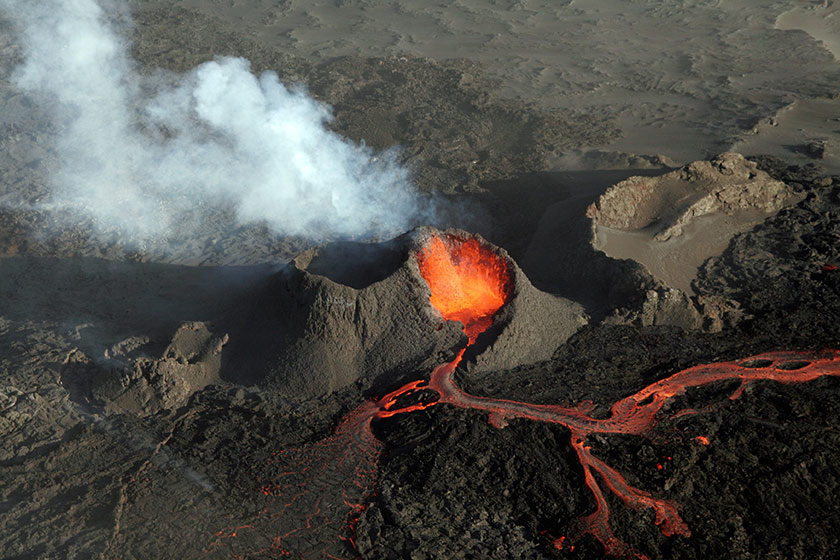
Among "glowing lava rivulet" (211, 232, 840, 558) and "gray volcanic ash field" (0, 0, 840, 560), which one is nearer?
"glowing lava rivulet" (211, 232, 840, 558)

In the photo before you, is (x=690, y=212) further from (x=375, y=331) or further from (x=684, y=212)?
(x=375, y=331)

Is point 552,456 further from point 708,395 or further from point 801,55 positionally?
point 801,55

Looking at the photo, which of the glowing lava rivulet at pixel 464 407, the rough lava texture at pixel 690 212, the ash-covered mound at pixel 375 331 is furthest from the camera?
the rough lava texture at pixel 690 212

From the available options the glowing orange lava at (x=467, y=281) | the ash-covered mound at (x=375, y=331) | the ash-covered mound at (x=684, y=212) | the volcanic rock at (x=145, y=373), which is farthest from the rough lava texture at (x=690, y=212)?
the volcanic rock at (x=145, y=373)

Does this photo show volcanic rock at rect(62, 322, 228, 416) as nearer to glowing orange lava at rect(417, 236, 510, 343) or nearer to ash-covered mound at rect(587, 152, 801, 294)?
glowing orange lava at rect(417, 236, 510, 343)

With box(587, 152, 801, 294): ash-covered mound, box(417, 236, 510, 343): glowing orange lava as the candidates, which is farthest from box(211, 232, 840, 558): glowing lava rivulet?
box(587, 152, 801, 294): ash-covered mound

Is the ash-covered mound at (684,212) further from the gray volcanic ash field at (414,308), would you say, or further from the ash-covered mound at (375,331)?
the ash-covered mound at (375,331)

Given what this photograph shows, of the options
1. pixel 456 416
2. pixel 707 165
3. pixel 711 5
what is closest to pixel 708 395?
pixel 456 416
